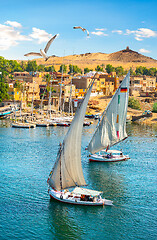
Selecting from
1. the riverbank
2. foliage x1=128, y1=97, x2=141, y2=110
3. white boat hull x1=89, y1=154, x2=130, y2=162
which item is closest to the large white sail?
white boat hull x1=89, y1=154, x2=130, y2=162

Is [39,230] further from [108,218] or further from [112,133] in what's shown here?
[112,133]

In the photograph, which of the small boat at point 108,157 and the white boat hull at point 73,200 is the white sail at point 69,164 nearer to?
the white boat hull at point 73,200

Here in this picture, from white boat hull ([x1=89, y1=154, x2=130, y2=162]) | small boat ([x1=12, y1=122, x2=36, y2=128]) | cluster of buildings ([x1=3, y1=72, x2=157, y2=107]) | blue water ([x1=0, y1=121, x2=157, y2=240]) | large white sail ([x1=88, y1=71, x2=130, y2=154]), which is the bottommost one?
blue water ([x1=0, y1=121, x2=157, y2=240])

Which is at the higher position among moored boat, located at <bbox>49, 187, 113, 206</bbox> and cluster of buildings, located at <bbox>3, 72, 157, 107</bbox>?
cluster of buildings, located at <bbox>3, 72, 157, 107</bbox>

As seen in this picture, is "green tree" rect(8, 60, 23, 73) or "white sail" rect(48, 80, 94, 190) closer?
"white sail" rect(48, 80, 94, 190)

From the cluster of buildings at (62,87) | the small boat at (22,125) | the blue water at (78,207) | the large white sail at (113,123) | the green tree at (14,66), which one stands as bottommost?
the blue water at (78,207)

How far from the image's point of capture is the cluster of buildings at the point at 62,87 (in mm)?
123688

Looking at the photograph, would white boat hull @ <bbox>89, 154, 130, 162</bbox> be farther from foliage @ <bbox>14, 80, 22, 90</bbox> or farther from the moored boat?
foliage @ <bbox>14, 80, 22, 90</bbox>

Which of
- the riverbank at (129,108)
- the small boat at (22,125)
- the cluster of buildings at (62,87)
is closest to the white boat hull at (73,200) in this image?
the small boat at (22,125)

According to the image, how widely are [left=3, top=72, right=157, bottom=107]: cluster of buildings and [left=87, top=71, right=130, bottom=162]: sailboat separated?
52696 millimetres

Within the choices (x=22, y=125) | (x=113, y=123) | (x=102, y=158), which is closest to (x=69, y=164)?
(x=102, y=158)

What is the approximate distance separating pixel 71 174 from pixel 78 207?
3.55m

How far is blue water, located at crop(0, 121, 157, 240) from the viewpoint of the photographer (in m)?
31.9

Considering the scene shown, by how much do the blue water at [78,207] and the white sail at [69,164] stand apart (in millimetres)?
2295
